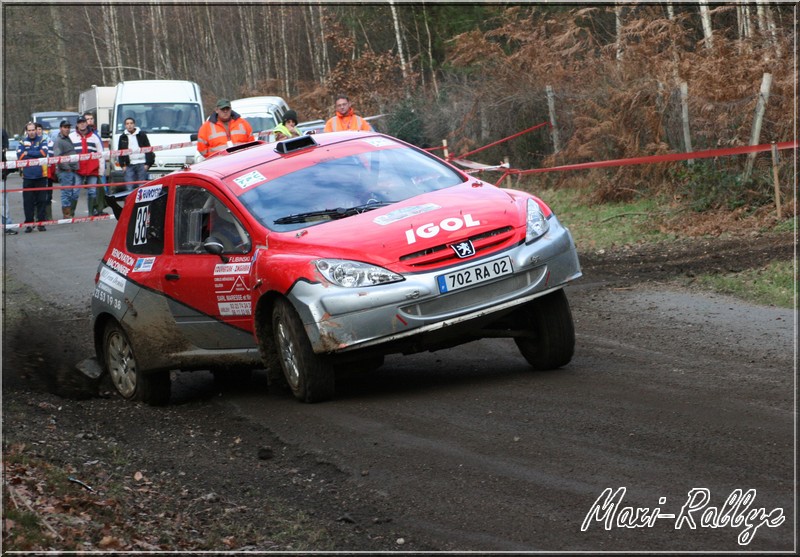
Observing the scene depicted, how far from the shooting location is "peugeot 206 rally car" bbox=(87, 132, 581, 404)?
736 cm

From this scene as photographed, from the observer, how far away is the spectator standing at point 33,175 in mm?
23500

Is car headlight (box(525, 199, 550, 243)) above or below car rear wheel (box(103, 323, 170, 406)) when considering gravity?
above

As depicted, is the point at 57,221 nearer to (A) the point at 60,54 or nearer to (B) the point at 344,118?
Answer: (B) the point at 344,118

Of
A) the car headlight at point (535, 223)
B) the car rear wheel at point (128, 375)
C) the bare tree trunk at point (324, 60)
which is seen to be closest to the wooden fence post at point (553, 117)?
the car rear wheel at point (128, 375)

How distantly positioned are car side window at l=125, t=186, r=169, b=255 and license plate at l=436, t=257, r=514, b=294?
107 inches

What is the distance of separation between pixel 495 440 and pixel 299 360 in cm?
175

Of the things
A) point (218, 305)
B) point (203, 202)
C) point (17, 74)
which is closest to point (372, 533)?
point (218, 305)

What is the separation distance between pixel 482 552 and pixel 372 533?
→ 65cm

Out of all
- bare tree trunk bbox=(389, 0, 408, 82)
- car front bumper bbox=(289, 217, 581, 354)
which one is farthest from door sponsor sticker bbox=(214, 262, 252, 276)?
bare tree trunk bbox=(389, 0, 408, 82)

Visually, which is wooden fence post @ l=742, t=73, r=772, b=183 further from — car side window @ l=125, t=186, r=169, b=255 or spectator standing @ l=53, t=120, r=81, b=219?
spectator standing @ l=53, t=120, r=81, b=219

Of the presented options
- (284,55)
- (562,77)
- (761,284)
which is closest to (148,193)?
(761,284)

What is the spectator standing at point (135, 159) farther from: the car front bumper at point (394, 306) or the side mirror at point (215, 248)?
the car front bumper at point (394, 306)

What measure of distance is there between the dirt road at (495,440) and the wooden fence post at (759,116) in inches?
193

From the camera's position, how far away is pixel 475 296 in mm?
7461
